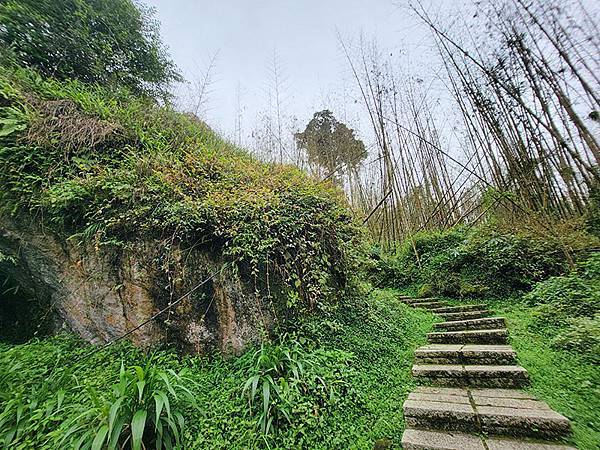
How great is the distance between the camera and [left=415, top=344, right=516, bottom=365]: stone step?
2156 millimetres

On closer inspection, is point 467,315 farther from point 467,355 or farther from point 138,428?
point 138,428

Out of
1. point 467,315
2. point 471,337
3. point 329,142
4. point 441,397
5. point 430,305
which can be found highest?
point 329,142

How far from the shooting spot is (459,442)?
147 centimetres

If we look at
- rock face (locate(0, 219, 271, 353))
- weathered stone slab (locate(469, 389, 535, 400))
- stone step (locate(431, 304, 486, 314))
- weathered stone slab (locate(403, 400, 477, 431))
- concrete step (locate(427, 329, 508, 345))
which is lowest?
weathered stone slab (locate(403, 400, 477, 431))

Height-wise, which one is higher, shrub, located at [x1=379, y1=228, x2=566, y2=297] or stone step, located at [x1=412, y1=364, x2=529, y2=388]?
shrub, located at [x1=379, y1=228, x2=566, y2=297]

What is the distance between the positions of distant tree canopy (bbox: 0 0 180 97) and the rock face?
2.55 meters

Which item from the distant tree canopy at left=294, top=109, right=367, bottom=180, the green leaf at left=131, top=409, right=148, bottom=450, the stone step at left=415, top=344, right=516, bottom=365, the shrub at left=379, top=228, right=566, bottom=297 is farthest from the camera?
the distant tree canopy at left=294, top=109, right=367, bottom=180

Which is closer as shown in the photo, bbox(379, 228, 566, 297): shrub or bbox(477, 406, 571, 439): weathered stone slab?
bbox(477, 406, 571, 439): weathered stone slab

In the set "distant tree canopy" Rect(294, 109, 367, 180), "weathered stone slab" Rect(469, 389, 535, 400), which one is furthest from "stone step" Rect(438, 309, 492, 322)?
"distant tree canopy" Rect(294, 109, 367, 180)

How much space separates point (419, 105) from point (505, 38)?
299cm

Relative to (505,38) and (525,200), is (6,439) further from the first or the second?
(505,38)

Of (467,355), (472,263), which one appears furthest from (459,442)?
(472,263)

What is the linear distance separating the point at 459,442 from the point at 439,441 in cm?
11

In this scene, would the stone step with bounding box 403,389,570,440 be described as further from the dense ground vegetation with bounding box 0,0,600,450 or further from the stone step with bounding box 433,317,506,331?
the stone step with bounding box 433,317,506,331
